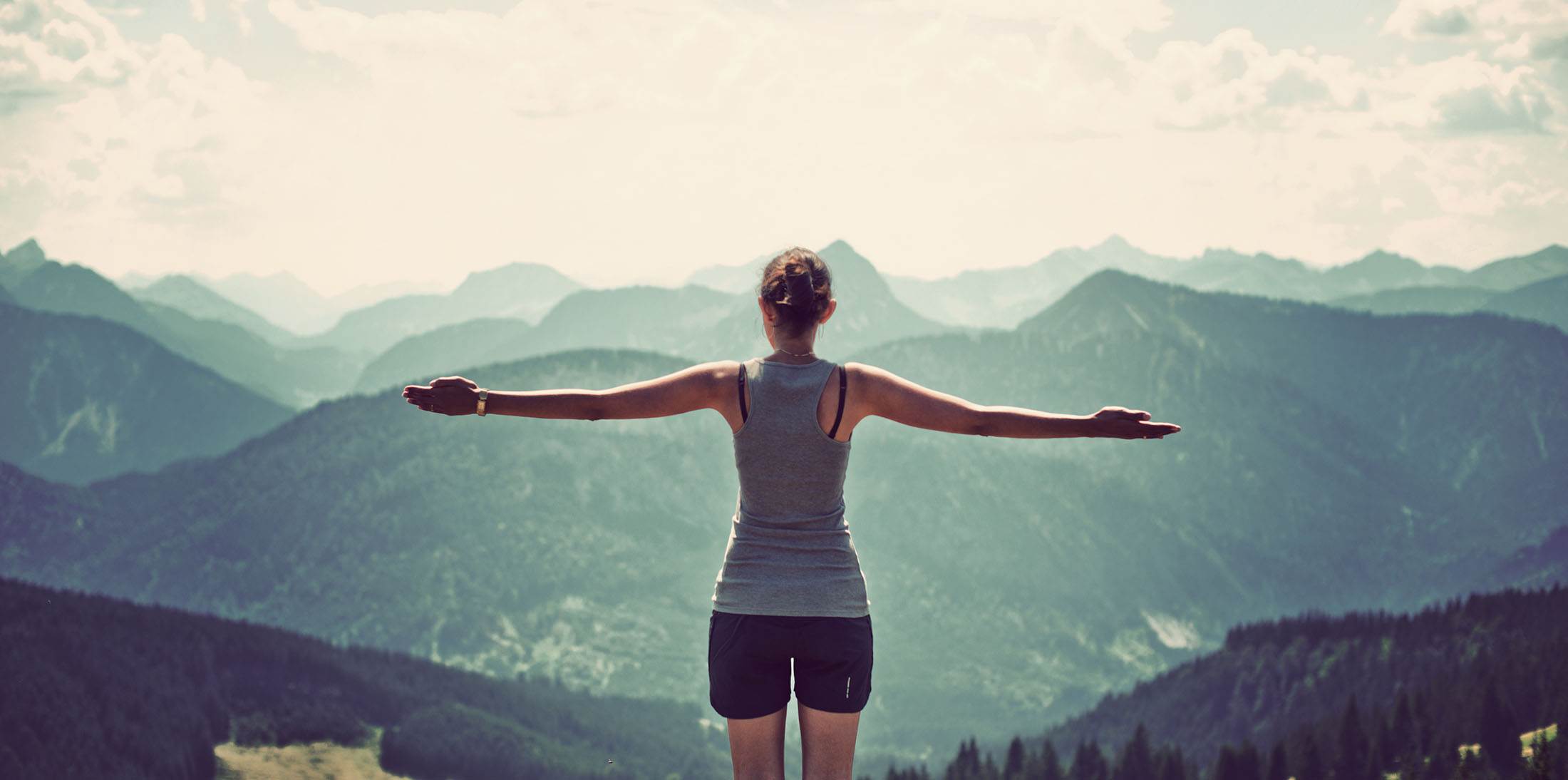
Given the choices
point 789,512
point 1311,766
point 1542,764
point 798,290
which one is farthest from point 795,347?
point 1311,766

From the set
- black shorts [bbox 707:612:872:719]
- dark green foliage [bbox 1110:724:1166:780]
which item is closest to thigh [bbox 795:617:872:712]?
black shorts [bbox 707:612:872:719]

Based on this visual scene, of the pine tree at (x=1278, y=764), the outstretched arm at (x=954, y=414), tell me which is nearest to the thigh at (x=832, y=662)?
the outstretched arm at (x=954, y=414)

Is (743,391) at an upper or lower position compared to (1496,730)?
upper

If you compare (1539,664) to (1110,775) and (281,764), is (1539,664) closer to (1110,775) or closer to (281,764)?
(1110,775)

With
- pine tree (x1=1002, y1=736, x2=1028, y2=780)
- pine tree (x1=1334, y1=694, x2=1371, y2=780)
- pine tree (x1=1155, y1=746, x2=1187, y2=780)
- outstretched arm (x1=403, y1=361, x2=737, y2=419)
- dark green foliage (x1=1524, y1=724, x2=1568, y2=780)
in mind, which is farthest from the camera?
pine tree (x1=1002, y1=736, x2=1028, y2=780)

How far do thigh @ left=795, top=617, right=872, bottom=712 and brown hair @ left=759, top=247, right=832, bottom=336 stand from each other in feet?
5.27

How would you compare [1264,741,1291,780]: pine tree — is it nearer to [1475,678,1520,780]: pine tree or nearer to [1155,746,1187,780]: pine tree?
[1155,746,1187,780]: pine tree

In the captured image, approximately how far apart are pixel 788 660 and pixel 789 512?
2.65 ft

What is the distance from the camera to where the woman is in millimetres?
5812

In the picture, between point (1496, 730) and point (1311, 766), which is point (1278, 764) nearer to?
point (1311, 766)

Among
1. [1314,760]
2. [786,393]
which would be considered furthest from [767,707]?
[1314,760]

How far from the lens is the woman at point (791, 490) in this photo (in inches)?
229

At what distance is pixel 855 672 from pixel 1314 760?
513 ft

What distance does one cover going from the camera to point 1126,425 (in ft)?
19.4
